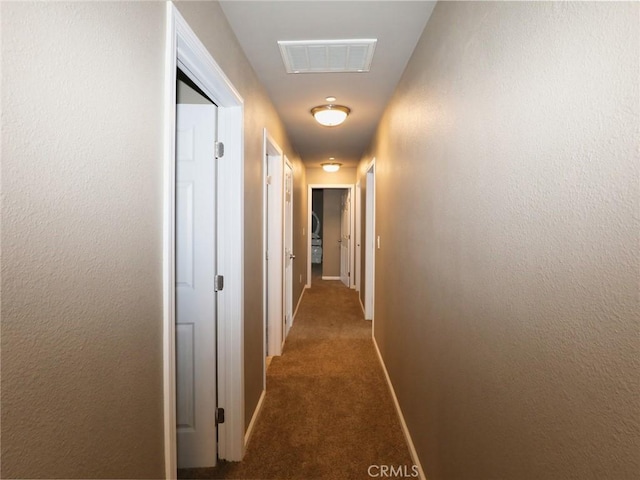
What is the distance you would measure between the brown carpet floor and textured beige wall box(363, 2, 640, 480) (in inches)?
20.7

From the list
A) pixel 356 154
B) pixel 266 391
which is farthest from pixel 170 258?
pixel 356 154

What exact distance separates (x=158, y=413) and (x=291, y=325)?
338 cm

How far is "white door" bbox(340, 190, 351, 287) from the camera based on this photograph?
6.66 meters

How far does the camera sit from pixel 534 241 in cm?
79

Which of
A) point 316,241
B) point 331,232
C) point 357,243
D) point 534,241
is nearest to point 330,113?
point 534,241

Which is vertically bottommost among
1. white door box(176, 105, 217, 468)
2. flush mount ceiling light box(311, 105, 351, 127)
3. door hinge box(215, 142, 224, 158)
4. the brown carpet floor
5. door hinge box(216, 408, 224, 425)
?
the brown carpet floor

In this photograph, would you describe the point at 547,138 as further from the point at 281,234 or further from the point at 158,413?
the point at 281,234

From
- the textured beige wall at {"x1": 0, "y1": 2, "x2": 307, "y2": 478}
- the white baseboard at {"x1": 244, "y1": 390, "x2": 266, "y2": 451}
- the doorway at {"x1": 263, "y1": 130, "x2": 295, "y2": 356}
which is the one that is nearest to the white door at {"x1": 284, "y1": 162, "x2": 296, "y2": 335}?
the doorway at {"x1": 263, "y1": 130, "x2": 295, "y2": 356}

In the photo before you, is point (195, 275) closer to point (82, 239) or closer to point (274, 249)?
point (82, 239)

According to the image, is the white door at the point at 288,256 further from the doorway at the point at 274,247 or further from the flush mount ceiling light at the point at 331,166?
the flush mount ceiling light at the point at 331,166

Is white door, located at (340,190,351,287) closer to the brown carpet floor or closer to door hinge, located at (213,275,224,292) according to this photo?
the brown carpet floor

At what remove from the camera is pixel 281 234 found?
329 centimetres

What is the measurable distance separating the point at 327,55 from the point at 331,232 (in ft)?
20.0

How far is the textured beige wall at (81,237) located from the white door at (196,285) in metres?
0.79
